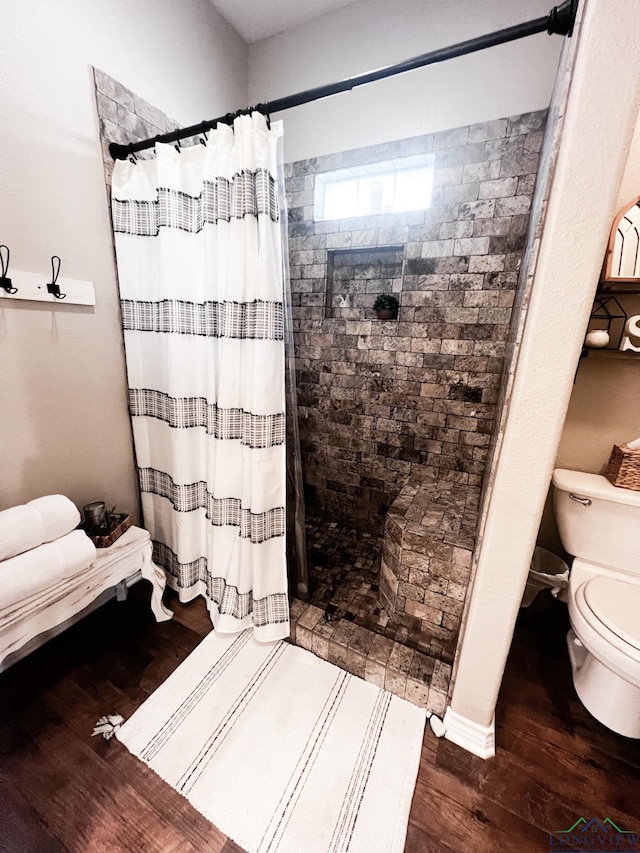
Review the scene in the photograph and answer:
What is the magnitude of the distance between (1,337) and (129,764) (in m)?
1.50

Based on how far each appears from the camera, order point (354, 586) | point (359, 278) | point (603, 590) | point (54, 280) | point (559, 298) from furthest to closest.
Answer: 1. point (359, 278)
2. point (354, 586)
3. point (54, 280)
4. point (603, 590)
5. point (559, 298)

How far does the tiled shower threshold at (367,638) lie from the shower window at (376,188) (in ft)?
6.63

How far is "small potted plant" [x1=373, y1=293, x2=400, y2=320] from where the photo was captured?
1.93m

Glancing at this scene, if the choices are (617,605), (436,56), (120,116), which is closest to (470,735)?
(617,605)

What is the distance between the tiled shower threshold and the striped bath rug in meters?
0.06

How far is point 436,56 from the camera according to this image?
3.14ft

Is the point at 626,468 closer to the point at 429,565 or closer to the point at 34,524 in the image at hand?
the point at 429,565

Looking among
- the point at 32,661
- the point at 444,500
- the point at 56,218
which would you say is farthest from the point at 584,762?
the point at 56,218

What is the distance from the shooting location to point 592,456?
1438 millimetres

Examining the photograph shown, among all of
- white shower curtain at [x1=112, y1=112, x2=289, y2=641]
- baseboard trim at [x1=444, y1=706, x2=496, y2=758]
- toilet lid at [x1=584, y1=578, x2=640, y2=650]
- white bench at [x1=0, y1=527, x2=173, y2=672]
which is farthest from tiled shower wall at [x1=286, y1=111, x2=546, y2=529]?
white bench at [x1=0, y1=527, x2=173, y2=672]

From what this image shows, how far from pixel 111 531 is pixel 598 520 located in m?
1.93

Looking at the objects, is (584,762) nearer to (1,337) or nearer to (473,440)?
(473,440)

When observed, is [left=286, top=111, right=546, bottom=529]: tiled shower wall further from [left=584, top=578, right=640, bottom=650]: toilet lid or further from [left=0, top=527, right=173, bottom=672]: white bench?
[left=0, top=527, right=173, bottom=672]: white bench

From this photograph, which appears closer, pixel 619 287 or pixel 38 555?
pixel 38 555
